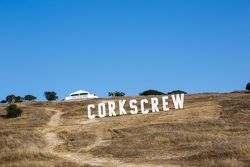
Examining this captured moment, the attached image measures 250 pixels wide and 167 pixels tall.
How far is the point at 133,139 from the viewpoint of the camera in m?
47.7

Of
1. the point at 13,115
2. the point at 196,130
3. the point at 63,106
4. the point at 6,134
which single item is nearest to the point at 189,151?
the point at 196,130

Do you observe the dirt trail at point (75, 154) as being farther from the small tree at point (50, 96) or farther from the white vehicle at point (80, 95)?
the small tree at point (50, 96)

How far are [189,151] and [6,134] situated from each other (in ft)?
80.9

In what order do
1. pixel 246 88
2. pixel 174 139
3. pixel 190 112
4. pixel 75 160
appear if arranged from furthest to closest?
pixel 246 88 < pixel 190 112 < pixel 174 139 < pixel 75 160

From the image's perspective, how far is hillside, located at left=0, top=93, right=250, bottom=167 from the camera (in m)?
33.8

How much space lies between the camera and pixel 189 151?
36.7m

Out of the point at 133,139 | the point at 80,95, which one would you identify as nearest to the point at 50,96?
the point at 80,95

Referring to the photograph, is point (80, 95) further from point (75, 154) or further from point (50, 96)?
point (75, 154)

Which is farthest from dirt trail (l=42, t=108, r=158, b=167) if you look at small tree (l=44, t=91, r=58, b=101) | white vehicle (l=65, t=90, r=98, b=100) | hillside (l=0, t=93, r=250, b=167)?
small tree (l=44, t=91, r=58, b=101)

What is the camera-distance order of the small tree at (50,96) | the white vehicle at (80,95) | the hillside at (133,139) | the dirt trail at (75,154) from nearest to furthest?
the hillside at (133,139), the dirt trail at (75,154), the white vehicle at (80,95), the small tree at (50,96)

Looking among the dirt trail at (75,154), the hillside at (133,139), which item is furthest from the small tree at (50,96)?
the dirt trail at (75,154)

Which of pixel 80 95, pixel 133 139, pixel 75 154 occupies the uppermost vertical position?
pixel 80 95

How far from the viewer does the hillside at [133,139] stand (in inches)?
1332

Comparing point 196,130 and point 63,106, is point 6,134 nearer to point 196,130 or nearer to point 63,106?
point 196,130
